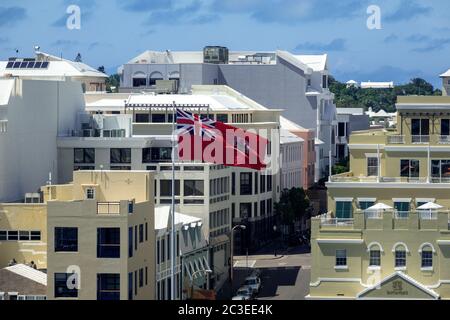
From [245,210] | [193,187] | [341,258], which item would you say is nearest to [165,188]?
[193,187]

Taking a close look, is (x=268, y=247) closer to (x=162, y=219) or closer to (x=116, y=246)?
(x=162, y=219)

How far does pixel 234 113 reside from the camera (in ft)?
369

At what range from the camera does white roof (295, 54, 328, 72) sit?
163 m

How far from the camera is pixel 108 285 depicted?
63.6 meters

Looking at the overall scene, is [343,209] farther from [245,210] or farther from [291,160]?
[291,160]

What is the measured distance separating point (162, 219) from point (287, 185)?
5297cm

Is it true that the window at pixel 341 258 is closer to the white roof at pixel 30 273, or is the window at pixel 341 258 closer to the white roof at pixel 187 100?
the white roof at pixel 30 273

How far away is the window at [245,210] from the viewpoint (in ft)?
365

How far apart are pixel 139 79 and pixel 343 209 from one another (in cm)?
8584

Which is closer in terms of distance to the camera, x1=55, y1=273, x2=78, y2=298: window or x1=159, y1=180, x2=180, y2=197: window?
x1=55, y1=273, x2=78, y2=298: window

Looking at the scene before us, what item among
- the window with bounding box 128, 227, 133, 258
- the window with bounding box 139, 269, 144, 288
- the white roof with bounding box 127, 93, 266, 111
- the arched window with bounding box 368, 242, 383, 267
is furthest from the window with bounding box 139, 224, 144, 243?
the white roof with bounding box 127, 93, 266, 111

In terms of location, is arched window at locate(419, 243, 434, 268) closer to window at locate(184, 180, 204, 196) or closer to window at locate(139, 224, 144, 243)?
window at locate(139, 224, 144, 243)

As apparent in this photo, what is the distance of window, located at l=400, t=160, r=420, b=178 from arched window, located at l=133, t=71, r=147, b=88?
83.1 m
